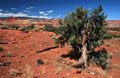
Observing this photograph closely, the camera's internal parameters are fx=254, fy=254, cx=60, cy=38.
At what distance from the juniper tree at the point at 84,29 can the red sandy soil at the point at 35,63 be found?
Result: 2.33 m

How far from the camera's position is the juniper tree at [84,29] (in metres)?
26.2

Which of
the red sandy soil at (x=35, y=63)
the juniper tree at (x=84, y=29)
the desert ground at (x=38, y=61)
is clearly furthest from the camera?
the juniper tree at (x=84, y=29)

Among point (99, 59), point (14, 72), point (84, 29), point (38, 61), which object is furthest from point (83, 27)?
point (14, 72)

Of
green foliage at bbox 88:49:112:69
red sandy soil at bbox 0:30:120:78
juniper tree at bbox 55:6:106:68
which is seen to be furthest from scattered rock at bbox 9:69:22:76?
green foliage at bbox 88:49:112:69

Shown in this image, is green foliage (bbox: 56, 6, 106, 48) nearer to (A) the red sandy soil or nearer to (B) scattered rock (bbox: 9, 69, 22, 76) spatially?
(A) the red sandy soil

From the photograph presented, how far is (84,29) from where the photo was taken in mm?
26375

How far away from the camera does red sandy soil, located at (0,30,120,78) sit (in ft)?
73.4

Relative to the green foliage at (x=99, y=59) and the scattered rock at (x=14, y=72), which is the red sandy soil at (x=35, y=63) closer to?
the scattered rock at (x=14, y=72)

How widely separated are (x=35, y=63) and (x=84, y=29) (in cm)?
619

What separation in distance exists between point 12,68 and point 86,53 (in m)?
7.95

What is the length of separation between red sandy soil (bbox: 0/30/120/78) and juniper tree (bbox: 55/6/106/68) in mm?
2325

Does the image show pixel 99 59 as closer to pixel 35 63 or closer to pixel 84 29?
pixel 84 29

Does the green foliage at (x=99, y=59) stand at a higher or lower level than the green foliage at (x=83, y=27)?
lower

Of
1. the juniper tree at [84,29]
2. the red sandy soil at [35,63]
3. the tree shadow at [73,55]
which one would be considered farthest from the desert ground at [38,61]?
the juniper tree at [84,29]
